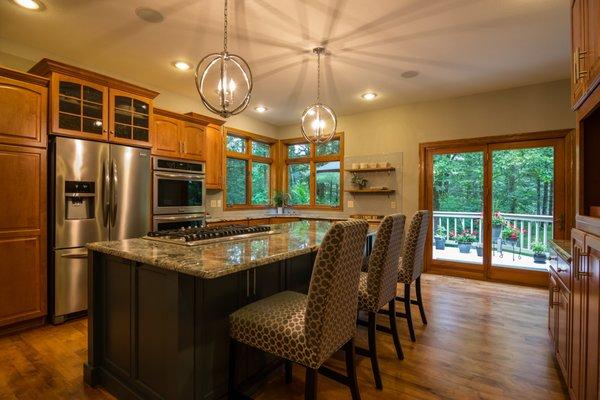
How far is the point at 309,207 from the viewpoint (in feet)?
20.4

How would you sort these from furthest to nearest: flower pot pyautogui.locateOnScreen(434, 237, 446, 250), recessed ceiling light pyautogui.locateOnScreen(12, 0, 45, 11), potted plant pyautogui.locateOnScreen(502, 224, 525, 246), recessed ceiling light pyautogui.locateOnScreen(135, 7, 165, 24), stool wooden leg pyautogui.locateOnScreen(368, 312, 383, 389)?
flower pot pyautogui.locateOnScreen(434, 237, 446, 250) → potted plant pyautogui.locateOnScreen(502, 224, 525, 246) → recessed ceiling light pyautogui.locateOnScreen(135, 7, 165, 24) → recessed ceiling light pyautogui.locateOnScreen(12, 0, 45, 11) → stool wooden leg pyautogui.locateOnScreen(368, 312, 383, 389)

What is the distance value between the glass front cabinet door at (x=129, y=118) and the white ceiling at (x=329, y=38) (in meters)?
0.46

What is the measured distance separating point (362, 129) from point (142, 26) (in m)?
3.76

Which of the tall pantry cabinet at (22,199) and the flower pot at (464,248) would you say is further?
the flower pot at (464,248)

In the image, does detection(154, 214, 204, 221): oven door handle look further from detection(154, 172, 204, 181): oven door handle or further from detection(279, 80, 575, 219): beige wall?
detection(279, 80, 575, 219): beige wall

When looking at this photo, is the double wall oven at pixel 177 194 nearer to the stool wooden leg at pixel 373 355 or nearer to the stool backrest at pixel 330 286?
the stool wooden leg at pixel 373 355

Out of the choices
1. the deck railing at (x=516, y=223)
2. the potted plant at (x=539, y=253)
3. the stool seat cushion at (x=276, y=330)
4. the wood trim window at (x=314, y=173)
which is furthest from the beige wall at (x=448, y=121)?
the stool seat cushion at (x=276, y=330)

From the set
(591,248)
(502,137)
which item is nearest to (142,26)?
(591,248)

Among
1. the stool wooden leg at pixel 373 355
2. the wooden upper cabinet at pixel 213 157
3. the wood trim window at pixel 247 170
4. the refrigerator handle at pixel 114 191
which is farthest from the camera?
the wood trim window at pixel 247 170

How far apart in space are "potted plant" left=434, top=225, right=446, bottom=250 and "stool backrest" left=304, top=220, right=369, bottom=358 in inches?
155

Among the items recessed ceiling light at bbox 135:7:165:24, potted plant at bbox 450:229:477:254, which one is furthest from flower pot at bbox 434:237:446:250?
recessed ceiling light at bbox 135:7:165:24

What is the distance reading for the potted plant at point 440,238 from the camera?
495 centimetres

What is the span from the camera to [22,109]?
108 inches

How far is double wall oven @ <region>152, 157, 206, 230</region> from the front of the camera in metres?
3.78
